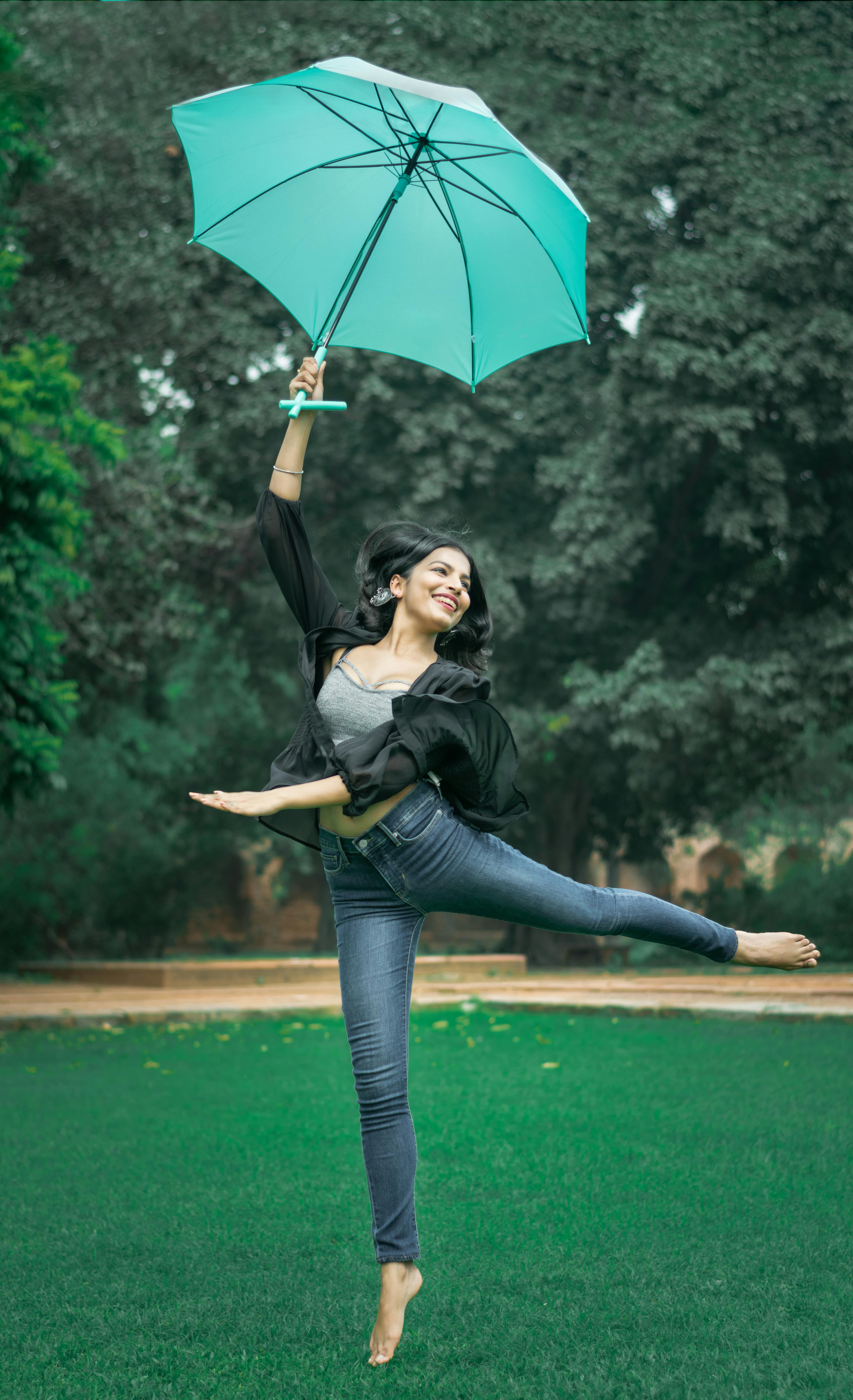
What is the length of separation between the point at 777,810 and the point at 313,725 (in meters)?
27.5

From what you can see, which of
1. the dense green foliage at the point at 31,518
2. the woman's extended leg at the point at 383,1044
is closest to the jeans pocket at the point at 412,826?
the woman's extended leg at the point at 383,1044

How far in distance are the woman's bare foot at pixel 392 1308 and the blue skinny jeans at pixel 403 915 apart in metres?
0.04

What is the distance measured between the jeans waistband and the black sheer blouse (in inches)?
2.4

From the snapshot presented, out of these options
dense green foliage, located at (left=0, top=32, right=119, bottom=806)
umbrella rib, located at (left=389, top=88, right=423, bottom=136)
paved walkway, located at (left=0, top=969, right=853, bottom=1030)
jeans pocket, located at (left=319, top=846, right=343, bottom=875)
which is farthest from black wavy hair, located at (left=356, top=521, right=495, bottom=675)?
paved walkway, located at (left=0, top=969, right=853, bottom=1030)

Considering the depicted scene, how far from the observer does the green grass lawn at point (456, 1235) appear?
290 centimetres

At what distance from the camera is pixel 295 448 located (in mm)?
3453

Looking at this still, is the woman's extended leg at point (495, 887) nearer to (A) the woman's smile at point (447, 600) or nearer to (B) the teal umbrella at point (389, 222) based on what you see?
(A) the woman's smile at point (447, 600)

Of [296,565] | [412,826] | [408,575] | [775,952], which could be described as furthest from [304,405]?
[775,952]

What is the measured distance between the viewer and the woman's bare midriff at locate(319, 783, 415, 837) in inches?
121

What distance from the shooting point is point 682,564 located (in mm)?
17500

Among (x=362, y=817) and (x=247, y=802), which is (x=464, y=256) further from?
(x=247, y=802)

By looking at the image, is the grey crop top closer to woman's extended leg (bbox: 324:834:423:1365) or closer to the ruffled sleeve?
the ruffled sleeve

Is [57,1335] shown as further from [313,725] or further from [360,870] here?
[313,725]

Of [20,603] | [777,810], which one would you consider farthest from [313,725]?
[777,810]
